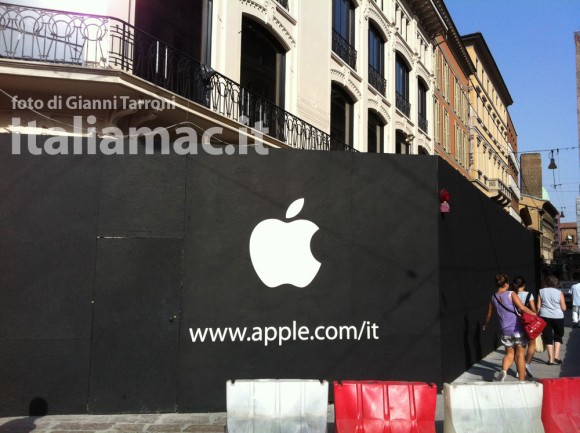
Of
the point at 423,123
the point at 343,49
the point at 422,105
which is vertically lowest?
the point at 423,123

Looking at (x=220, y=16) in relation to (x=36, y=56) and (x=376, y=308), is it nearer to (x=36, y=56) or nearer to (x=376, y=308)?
(x=36, y=56)

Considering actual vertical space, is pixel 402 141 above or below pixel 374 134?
above

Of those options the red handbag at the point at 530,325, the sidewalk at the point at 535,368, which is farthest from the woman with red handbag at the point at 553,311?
the red handbag at the point at 530,325

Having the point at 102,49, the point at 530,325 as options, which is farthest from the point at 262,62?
the point at 530,325

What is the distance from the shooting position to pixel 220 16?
13.2 meters

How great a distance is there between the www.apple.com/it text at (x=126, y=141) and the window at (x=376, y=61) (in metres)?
9.43

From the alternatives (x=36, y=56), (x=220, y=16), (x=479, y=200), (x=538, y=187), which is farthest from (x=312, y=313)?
(x=538, y=187)

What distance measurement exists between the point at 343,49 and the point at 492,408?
52.0 feet

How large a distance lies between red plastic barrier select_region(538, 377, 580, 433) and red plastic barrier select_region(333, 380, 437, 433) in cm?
120

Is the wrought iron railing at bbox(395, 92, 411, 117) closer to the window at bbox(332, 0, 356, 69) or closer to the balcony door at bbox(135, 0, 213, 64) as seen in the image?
the window at bbox(332, 0, 356, 69)

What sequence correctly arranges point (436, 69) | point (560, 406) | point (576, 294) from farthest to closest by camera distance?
point (436, 69) < point (576, 294) < point (560, 406)

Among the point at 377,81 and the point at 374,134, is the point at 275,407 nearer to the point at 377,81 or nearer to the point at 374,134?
the point at 374,134

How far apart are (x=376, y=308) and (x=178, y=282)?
272cm

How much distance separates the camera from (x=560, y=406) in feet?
18.4
